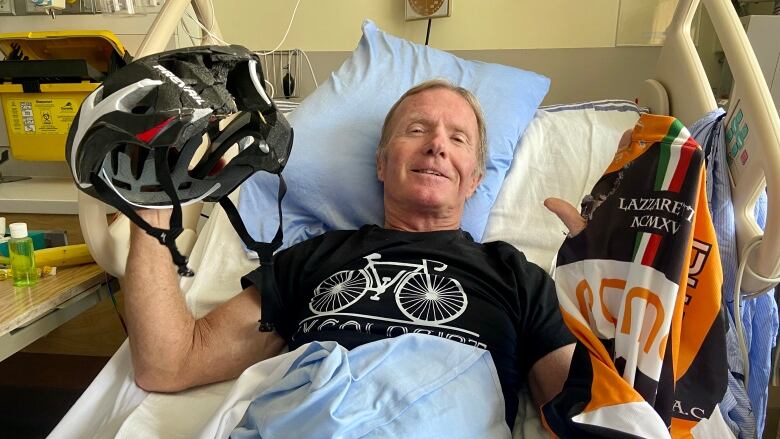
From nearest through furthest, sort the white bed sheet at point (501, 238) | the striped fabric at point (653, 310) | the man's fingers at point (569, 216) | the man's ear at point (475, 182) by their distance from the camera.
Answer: the striped fabric at point (653, 310) < the man's fingers at point (569, 216) < the white bed sheet at point (501, 238) < the man's ear at point (475, 182)

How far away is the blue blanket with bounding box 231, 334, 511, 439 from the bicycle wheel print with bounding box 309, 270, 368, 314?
0.16 metres

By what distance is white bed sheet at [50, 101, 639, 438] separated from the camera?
0.94 metres

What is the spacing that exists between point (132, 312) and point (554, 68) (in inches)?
59.6

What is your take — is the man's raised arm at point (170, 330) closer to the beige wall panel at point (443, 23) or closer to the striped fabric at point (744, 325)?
the striped fabric at point (744, 325)

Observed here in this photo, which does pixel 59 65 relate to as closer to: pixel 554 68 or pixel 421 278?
pixel 421 278

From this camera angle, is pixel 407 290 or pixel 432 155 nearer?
pixel 407 290

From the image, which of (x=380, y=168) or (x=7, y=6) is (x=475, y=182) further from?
(x=7, y=6)

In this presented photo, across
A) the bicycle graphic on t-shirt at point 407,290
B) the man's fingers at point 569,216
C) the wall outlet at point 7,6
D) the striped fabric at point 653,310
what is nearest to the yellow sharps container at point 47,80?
the wall outlet at point 7,6

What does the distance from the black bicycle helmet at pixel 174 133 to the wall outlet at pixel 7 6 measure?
4.95 feet

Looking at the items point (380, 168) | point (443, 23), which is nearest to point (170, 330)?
point (380, 168)

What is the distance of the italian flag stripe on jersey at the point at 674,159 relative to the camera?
0.70 m

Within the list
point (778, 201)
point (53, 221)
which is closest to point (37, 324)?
point (53, 221)

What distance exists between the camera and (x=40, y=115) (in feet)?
5.64

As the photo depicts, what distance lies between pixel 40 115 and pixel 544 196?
5.04 ft
